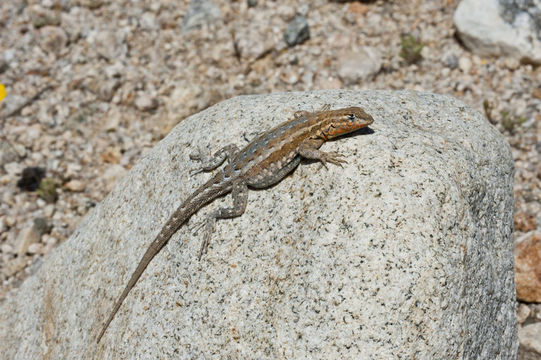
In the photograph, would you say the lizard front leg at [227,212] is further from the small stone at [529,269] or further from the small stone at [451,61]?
the small stone at [451,61]

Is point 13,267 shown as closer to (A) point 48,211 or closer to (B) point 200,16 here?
(A) point 48,211

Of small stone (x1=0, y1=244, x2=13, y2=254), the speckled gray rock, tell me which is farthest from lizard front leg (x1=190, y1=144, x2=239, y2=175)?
small stone (x1=0, y1=244, x2=13, y2=254)

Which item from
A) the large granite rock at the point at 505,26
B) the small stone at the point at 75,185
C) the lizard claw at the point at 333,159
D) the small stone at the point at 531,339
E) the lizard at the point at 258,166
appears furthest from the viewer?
the small stone at the point at 75,185

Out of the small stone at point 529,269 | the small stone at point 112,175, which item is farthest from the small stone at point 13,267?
the small stone at point 529,269

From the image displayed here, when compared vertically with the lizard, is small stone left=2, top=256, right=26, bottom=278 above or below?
below

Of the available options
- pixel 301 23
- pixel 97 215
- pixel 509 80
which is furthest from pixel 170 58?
pixel 509 80

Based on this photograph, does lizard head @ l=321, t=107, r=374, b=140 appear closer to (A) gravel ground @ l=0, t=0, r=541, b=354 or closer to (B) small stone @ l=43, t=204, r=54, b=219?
(A) gravel ground @ l=0, t=0, r=541, b=354

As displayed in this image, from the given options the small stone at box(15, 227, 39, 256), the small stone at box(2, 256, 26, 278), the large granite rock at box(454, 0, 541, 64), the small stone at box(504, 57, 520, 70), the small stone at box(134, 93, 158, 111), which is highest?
the large granite rock at box(454, 0, 541, 64)

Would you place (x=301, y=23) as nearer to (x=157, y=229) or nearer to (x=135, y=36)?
(x=135, y=36)
